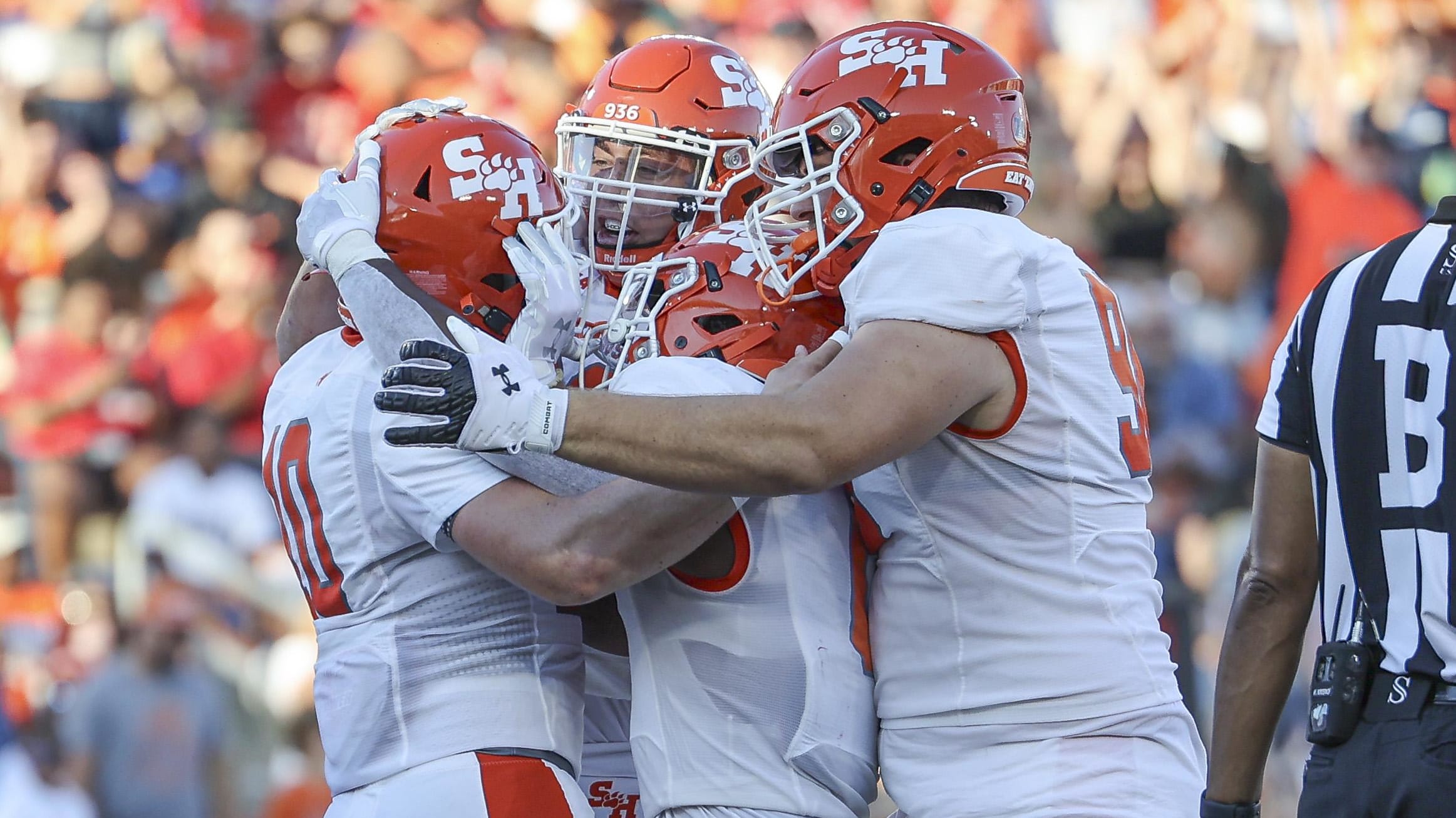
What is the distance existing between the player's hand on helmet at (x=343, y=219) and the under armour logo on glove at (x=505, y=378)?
61 centimetres

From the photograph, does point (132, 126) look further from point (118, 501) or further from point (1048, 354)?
point (1048, 354)

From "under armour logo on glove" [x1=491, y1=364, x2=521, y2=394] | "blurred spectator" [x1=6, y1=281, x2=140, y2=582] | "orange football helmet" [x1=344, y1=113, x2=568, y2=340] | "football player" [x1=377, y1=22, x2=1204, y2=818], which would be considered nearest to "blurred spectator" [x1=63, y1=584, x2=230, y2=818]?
"blurred spectator" [x1=6, y1=281, x2=140, y2=582]

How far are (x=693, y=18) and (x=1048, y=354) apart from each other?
8.34m

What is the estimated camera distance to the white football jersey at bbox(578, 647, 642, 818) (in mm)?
3889

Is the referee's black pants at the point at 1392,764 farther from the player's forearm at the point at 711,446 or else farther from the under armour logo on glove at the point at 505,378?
the under armour logo on glove at the point at 505,378

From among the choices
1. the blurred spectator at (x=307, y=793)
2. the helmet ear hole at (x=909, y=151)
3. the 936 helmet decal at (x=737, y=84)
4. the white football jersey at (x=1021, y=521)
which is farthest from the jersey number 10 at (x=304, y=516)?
the blurred spectator at (x=307, y=793)

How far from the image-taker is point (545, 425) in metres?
2.84

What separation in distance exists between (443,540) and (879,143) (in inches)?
43.2

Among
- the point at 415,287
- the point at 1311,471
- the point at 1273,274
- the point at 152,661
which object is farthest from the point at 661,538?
the point at 1273,274

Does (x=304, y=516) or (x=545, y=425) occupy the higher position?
(x=545, y=425)

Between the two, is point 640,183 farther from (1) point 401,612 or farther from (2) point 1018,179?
(1) point 401,612

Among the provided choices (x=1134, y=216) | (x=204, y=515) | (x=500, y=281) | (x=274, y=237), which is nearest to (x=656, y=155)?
(x=500, y=281)

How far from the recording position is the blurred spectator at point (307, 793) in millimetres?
7418

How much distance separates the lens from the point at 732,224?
3.70 meters
